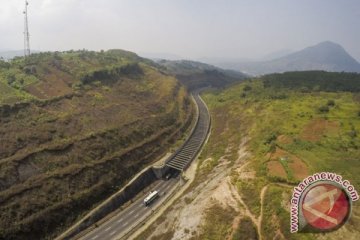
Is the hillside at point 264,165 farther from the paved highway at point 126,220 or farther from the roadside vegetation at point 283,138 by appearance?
the paved highway at point 126,220

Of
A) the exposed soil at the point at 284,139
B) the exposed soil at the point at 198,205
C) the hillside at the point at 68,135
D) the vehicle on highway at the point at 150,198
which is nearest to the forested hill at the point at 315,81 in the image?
the hillside at the point at 68,135

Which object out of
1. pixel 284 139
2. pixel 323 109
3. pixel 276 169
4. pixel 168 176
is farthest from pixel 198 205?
pixel 323 109

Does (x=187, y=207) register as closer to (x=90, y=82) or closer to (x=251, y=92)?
(x=90, y=82)

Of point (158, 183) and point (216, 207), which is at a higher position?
point (216, 207)

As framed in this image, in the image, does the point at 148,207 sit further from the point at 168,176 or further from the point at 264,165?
the point at 264,165

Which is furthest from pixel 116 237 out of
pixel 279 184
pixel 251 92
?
pixel 251 92

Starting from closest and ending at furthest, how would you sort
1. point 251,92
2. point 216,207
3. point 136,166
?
point 216,207
point 136,166
point 251,92
